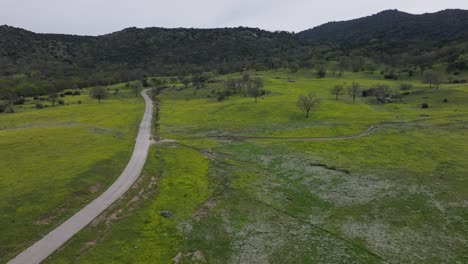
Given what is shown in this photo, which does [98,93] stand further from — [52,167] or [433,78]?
[433,78]

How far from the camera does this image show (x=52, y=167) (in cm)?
5516

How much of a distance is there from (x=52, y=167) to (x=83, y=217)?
21573mm

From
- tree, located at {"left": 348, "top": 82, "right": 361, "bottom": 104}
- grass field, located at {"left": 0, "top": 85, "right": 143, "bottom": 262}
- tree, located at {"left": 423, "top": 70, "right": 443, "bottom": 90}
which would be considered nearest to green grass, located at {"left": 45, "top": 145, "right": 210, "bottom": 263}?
grass field, located at {"left": 0, "top": 85, "right": 143, "bottom": 262}

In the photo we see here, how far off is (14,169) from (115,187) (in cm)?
2021

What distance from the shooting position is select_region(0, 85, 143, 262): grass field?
37.3m

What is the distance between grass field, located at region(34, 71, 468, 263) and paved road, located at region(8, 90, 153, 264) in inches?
53.0

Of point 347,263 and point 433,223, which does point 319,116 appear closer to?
point 433,223

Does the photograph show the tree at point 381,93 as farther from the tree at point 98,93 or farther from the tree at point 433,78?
the tree at point 98,93

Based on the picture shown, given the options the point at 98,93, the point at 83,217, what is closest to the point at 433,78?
the point at 98,93

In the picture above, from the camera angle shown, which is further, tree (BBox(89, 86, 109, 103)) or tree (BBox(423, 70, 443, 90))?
tree (BBox(89, 86, 109, 103))

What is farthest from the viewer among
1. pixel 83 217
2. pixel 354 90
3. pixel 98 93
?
pixel 98 93

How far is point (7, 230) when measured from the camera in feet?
116

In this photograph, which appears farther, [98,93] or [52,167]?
[98,93]

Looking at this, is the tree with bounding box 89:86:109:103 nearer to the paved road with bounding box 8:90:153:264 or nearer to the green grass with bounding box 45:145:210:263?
Result: the paved road with bounding box 8:90:153:264
